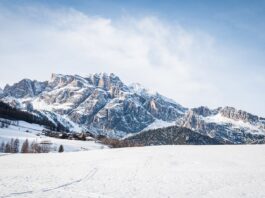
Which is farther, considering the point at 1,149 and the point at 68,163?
the point at 1,149

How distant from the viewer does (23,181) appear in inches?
1683

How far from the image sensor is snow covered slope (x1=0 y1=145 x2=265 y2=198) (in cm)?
3681

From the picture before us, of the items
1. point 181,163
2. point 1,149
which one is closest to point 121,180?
point 181,163

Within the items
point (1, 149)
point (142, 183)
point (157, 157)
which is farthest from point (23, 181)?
point (1, 149)

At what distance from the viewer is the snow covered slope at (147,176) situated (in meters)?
36.8

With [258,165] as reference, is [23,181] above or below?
below

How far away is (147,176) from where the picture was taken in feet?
161

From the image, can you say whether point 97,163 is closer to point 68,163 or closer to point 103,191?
point 68,163

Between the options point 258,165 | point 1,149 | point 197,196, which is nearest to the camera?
point 197,196

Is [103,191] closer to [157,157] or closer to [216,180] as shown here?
[216,180]

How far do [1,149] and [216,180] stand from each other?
153725 millimetres

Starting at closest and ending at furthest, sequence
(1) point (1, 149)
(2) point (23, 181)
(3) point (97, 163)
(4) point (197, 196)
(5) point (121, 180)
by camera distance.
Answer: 1. (4) point (197, 196)
2. (2) point (23, 181)
3. (5) point (121, 180)
4. (3) point (97, 163)
5. (1) point (1, 149)

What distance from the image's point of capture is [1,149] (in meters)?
176

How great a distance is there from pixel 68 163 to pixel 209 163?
→ 86.8ft
